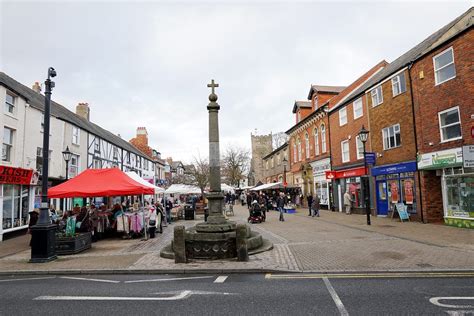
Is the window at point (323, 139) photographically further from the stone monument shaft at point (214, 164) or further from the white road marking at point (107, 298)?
the white road marking at point (107, 298)

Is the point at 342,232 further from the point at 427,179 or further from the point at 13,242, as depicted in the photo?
the point at 13,242

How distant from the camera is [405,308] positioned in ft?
16.3

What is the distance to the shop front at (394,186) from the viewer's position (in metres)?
17.3

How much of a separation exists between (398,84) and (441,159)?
5.64m

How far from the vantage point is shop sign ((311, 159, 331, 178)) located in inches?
1109

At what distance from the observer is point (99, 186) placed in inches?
535

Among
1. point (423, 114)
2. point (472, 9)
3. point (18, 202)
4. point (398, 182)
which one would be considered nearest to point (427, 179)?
point (398, 182)

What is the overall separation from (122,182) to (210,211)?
18.5ft

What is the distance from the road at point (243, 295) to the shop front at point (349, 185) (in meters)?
16.1

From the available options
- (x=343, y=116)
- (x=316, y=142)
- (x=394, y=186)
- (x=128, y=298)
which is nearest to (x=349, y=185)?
(x=394, y=186)

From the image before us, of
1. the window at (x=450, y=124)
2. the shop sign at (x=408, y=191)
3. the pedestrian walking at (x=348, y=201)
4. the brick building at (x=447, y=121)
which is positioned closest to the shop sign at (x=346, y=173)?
the pedestrian walking at (x=348, y=201)

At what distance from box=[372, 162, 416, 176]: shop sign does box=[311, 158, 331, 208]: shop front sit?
7.31 m

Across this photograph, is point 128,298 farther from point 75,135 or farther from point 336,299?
point 75,135

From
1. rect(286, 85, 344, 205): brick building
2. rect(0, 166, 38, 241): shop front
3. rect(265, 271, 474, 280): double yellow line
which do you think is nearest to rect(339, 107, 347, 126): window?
rect(286, 85, 344, 205): brick building
